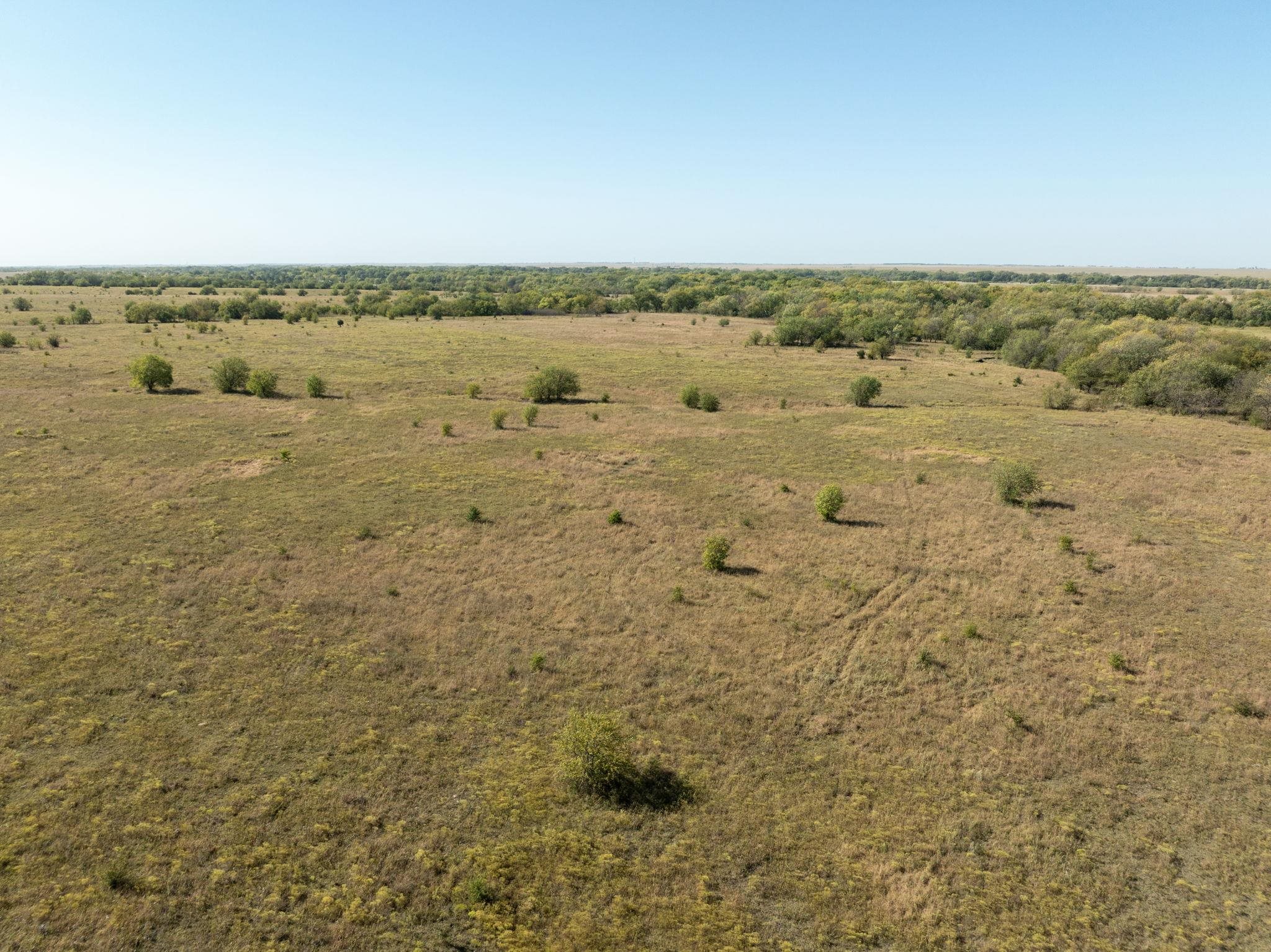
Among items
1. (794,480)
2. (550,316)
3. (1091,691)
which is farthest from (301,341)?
(1091,691)

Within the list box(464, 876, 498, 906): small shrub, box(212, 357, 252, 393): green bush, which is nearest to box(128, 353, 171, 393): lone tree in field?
box(212, 357, 252, 393): green bush

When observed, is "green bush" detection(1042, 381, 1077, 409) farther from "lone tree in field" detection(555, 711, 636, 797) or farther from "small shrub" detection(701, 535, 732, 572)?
"lone tree in field" detection(555, 711, 636, 797)

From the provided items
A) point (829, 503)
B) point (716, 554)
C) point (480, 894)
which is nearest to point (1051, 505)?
point (829, 503)

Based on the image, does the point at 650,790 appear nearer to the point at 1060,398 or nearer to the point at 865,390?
the point at 865,390

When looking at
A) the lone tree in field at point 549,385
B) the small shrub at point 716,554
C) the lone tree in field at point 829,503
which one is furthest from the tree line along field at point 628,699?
the lone tree in field at point 549,385

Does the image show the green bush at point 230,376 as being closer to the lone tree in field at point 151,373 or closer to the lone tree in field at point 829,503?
the lone tree in field at point 151,373

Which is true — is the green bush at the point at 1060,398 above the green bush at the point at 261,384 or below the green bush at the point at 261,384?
below
